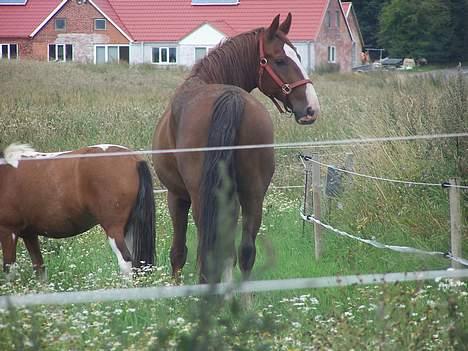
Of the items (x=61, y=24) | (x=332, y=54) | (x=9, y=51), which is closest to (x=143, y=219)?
(x=9, y=51)

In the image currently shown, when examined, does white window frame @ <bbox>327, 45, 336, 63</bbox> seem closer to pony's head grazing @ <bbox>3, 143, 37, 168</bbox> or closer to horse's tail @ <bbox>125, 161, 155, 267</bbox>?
pony's head grazing @ <bbox>3, 143, 37, 168</bbox>

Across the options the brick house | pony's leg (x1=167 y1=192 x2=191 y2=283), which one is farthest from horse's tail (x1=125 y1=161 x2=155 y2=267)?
the brick house

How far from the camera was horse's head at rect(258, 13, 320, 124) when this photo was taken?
7590 millimetres

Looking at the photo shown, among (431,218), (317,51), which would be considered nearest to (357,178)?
(431,218)

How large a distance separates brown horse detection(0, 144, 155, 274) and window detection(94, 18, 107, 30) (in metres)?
55.2

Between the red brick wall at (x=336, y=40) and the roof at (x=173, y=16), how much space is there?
1.38m

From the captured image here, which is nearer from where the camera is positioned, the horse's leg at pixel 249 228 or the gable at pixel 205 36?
the horse's leg at pixel 249 228

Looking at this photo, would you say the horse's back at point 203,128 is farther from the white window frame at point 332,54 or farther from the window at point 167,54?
the white window frame at point 332,54

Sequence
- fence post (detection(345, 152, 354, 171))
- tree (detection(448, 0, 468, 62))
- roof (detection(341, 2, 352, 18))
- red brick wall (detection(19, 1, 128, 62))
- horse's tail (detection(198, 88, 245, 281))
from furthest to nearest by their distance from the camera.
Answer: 1. roof (detection(341, 2, 352, 18))
2. red brick wall (detection(19, 1, 128, 62))
3. tree (detection(448, 0, 468, 62))
4. fence post (detection(345, 152, 354, 171))
5. horse's tail (detection(198, 88, 245, 281))

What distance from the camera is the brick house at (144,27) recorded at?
61.2 meters

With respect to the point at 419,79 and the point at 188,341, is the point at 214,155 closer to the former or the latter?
the point at 188,341

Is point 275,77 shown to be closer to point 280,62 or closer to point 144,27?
point 280,62

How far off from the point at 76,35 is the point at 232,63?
186 ft

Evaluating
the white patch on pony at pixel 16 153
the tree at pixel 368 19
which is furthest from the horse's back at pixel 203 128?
the tree at pixel 368 19
